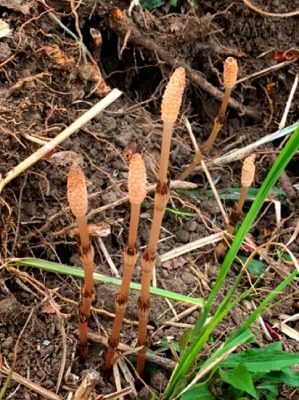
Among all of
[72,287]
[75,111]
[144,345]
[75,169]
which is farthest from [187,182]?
[75,169]

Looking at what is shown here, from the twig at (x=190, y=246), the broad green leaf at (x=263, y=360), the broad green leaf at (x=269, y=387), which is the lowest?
the broad green leaf at (x=269, y=387)

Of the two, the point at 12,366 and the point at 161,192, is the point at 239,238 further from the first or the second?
the point at 12,366

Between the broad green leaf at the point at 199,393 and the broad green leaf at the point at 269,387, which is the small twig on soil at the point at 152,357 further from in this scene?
the broad green leaf at the point at 269,387

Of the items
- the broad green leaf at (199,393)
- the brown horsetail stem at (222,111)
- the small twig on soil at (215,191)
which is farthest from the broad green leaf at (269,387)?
the brown horsetail stem at (222,111)

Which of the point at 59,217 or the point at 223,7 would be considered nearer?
the point at 59,217

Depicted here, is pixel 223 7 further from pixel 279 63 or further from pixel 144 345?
pixel 144 345

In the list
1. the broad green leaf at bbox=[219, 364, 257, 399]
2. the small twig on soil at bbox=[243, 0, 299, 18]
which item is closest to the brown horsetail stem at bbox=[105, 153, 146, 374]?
the broad green leaf at bbox=[219, 364, 257, 399]
